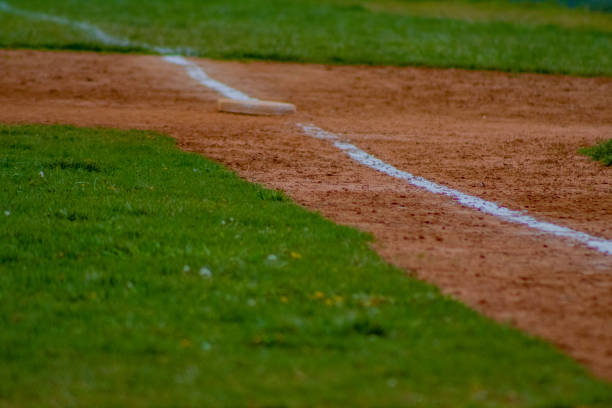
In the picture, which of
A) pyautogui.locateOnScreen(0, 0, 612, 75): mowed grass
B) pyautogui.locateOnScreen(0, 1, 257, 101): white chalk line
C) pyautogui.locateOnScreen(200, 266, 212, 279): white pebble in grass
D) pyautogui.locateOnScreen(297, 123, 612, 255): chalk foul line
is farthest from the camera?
pyautogui.locateOnScreen(0, 0, 612, 75): mowed grass

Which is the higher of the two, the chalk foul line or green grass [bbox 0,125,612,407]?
the chalk foul line

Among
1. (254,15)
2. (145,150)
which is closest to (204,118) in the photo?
(145,150)

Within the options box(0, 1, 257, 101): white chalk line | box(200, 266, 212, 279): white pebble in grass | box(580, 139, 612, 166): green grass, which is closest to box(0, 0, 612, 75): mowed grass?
box(0, 1, 257, 101): white chalk line

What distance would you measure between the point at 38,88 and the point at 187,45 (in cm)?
611

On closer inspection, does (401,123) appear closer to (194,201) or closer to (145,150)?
(145,150)

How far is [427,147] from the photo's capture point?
9961mm

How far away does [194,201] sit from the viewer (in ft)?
22.6

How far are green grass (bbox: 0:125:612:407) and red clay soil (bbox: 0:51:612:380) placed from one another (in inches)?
14.5

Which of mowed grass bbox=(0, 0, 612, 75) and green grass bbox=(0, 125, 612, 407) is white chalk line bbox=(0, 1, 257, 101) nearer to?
mowed grass bbox=(0, 0, 612, 75)

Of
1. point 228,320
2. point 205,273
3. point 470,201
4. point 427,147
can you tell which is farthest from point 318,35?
point 228,320

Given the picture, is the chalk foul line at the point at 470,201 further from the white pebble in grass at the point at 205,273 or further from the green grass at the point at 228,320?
the white pebble in grass at the point at 205,273

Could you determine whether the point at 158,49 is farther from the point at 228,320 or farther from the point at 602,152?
the point at 228,320

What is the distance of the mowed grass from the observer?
17.5m

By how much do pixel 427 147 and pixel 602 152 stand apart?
2.01 metres
